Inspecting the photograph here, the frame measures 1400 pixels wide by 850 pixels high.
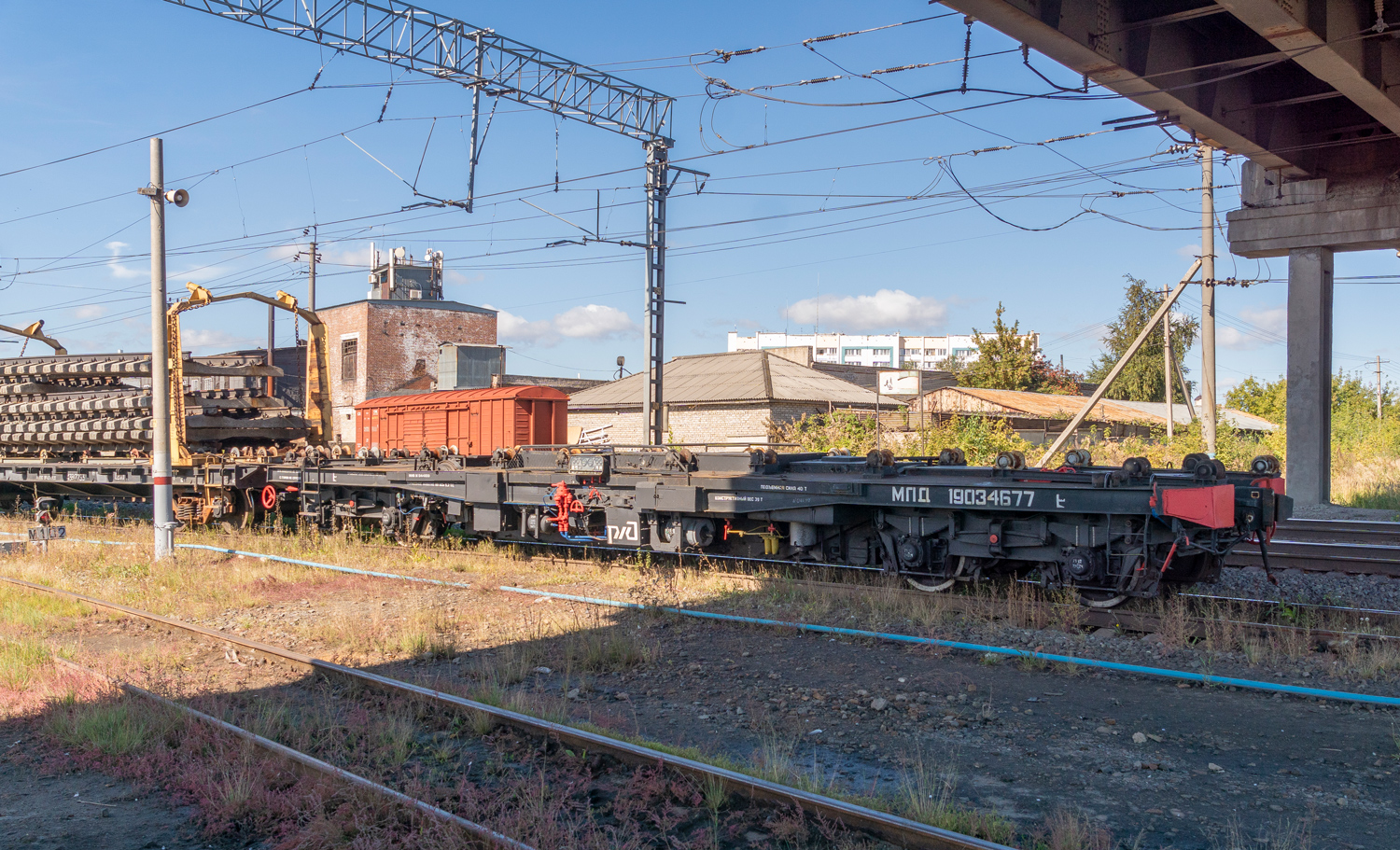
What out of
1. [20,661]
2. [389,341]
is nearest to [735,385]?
[389,341]

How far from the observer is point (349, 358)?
4338 centimetres

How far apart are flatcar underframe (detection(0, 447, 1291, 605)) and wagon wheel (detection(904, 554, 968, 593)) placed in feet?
0.06

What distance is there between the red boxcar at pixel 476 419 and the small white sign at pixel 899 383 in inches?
369

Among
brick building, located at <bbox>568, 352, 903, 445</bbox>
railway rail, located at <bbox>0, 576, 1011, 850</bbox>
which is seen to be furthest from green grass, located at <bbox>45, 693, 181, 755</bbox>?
brick building, located at <bbox>568, 352, 903, 445</bbox>

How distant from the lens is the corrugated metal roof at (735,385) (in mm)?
32438

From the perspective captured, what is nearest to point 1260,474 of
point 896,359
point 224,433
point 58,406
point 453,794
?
point 453,794

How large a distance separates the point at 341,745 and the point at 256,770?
57 cm

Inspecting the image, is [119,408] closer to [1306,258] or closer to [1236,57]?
[1236,57]

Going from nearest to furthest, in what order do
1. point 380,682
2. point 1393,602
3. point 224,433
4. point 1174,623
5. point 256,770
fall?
point 256,770 < point 380,682 < point 1174,623 < point 1393,602 < point 224,433

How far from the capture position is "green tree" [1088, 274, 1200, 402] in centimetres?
5144

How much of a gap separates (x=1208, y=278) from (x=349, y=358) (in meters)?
35.2

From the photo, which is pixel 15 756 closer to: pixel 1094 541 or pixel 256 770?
pixel 256 770

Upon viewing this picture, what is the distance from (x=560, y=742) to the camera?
227 inches

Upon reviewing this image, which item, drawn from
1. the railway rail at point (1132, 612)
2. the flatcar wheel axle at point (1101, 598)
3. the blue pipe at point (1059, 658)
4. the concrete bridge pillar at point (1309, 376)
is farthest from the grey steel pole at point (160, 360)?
the concrete bridge pillar at point (1309, 376)
